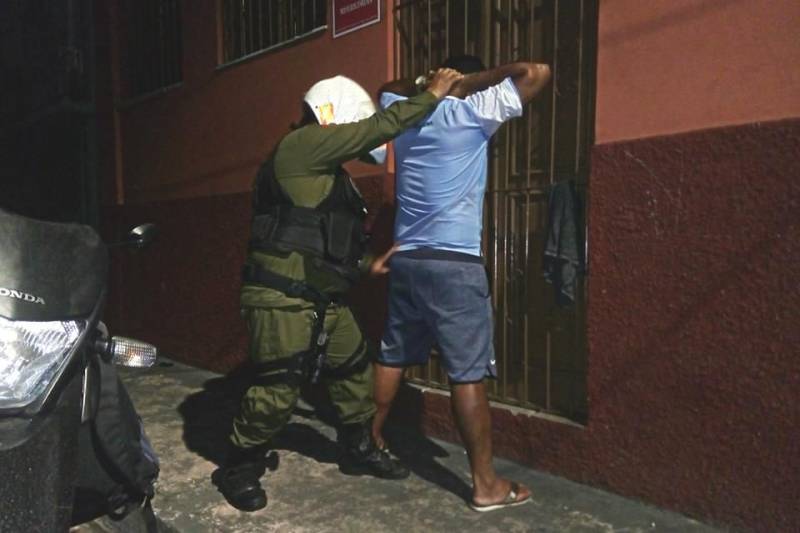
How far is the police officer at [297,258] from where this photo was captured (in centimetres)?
291

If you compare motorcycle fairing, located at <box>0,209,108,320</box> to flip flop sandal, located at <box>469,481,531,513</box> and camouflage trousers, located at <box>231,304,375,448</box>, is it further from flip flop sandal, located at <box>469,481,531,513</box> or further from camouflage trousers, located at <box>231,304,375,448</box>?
flip flop sandal, located at <box>469,481,531,513</box>

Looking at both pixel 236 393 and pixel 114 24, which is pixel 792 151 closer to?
pixel 236 393

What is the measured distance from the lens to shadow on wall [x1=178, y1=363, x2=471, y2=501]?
11.5ft

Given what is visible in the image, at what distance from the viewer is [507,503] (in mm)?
2986

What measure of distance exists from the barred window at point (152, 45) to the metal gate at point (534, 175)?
3397 mm

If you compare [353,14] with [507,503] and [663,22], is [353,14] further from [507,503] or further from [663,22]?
[507,503]

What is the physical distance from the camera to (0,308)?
66.4 inches

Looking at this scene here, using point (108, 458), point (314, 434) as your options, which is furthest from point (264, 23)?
point (108, 458)

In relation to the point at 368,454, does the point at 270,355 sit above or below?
above

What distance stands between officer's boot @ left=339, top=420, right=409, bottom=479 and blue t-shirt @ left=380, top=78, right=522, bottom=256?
93cm

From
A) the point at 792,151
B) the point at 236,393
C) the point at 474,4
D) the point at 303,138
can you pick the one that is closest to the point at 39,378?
the point at 303,138

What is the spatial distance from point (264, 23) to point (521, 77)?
3065 mm

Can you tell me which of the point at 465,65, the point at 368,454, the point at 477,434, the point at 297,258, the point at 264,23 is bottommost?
the point at 368,454

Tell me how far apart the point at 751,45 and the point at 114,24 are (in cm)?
638
